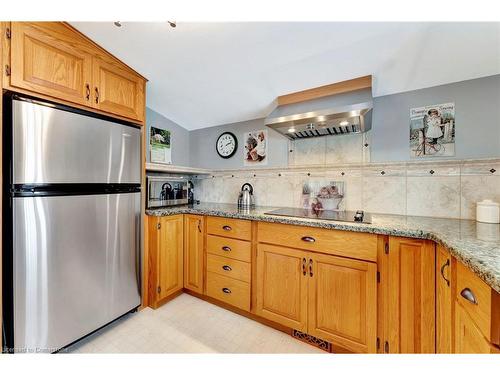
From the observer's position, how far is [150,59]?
158 centimetres

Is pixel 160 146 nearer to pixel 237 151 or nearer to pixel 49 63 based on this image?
pixel 237 151

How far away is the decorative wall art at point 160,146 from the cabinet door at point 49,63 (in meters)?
0.92

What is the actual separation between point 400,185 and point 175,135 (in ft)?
8.00

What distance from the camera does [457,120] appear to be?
4.89 ft

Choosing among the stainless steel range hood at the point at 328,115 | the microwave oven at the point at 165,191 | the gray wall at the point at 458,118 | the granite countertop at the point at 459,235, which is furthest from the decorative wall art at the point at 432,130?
the microwave oven at the point at 165,191

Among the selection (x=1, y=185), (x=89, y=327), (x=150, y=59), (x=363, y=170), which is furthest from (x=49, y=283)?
(x=363, y=170)

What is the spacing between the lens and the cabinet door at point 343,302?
1223mm

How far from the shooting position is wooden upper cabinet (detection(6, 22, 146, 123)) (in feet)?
3.69

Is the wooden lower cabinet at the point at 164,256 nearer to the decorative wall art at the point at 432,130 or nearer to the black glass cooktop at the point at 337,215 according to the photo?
the black glass cooktop at the point at 337,215

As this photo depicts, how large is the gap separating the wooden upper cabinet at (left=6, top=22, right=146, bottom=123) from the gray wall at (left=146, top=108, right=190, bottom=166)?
0.60 metres

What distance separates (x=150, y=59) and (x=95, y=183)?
1.02 m

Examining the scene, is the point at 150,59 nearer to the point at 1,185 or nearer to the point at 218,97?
the point at 218,97

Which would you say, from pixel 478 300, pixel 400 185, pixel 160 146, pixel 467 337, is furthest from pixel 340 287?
pixel 160 146

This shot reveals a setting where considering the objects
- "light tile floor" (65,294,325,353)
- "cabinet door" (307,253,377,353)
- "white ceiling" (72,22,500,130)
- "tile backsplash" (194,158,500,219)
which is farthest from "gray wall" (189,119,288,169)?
"light tile floor" (65,294,325,353)
